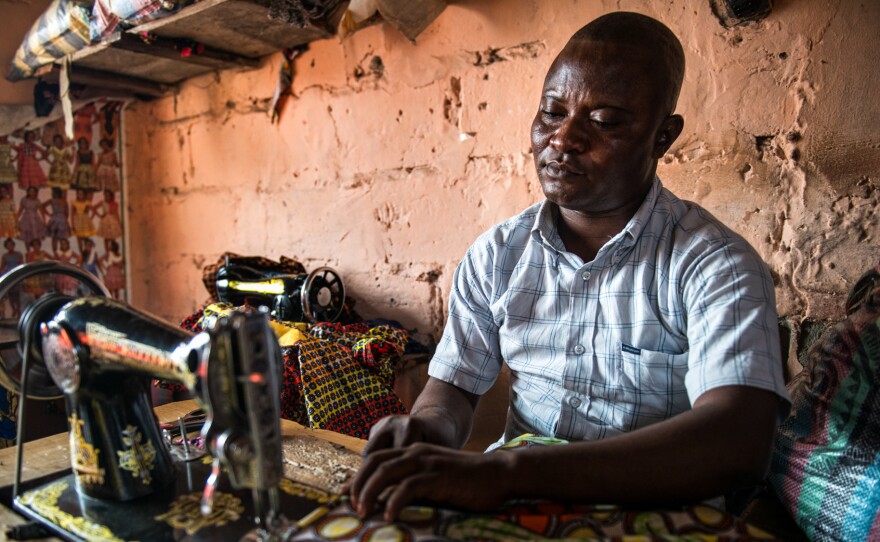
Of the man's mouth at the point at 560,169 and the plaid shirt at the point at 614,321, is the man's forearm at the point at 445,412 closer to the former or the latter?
the plaid shirt at the point at 614,321

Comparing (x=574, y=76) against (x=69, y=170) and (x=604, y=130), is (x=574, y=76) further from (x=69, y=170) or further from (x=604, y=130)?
(x=69, y=170)

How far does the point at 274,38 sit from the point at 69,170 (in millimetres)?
1635

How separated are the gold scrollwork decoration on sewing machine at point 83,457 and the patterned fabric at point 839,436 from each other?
135 centimetres

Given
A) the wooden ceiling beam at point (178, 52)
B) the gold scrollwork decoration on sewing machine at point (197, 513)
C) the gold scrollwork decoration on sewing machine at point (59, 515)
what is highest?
the wooden ceiling beam at point (178, 52)

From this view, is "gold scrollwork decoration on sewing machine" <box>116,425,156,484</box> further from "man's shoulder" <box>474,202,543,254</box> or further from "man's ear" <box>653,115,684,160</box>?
"man's ear" <box>653,115,684,160</box>

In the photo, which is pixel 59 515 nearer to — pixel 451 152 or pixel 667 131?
pixel 667 131

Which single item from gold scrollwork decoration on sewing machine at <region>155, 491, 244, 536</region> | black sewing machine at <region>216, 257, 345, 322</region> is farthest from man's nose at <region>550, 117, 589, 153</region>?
black sewing machine at <region>216, 257, 345, 322</region>

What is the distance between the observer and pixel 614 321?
1.35 metres

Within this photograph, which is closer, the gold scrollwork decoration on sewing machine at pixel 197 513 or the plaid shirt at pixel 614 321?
the gold scrollwork decoration on sewing machine at pixel 197 513

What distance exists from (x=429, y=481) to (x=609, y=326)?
2.01 ft

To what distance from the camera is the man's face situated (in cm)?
135

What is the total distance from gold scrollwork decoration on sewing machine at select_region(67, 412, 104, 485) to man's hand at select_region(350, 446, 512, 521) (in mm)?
478

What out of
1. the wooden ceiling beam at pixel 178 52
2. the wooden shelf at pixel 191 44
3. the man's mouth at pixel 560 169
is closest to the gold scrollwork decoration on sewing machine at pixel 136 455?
the man's mouth at pixel 560 169

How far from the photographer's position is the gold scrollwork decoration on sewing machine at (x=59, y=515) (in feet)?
3.17
